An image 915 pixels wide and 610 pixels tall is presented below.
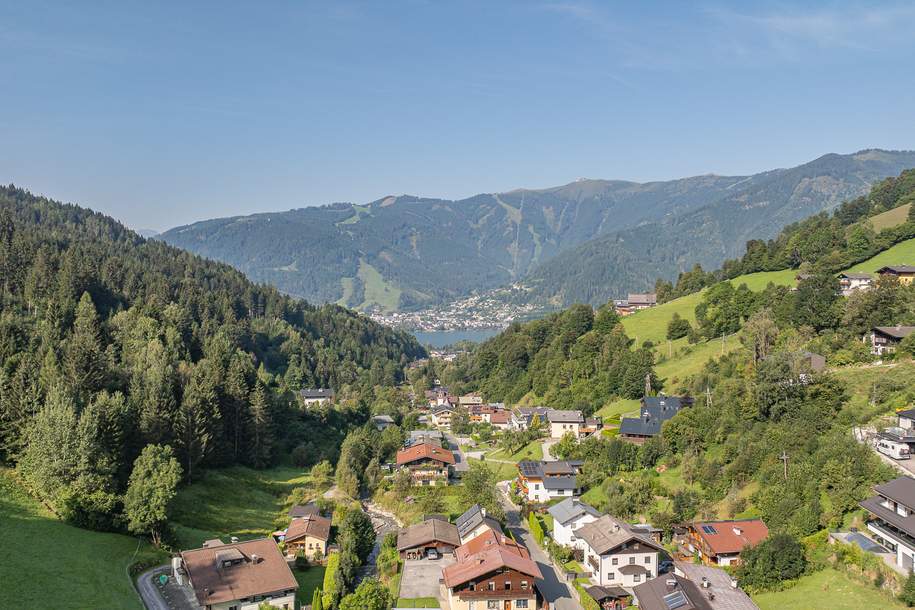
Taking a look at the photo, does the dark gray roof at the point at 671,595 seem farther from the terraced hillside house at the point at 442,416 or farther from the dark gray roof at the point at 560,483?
the terraced hillside house at the point at 442,416

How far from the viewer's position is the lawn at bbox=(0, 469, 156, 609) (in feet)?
92.6

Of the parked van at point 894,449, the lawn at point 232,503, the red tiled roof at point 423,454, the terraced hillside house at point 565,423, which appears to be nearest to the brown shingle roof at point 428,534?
the lawn at point 232,503

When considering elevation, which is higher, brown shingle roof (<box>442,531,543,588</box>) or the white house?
brown shingle roof (<box>442,531,543,588</box>)

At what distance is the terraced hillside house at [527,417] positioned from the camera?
7519cm

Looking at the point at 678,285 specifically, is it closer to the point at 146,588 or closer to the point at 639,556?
the point at 639,556

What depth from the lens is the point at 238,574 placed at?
109ft

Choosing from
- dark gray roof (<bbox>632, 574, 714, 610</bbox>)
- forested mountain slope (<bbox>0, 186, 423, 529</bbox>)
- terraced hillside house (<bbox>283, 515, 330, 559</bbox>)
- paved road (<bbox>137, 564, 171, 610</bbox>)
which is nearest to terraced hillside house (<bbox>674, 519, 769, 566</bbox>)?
dark gray roof (<bbox>632, 574, 714, 610</bbox>)


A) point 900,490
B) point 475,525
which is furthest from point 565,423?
point 900,490

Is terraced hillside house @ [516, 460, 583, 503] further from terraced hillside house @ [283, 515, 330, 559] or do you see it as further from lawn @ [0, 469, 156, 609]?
lawn @ [0, 469, 156, 609]

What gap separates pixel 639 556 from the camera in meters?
37.7

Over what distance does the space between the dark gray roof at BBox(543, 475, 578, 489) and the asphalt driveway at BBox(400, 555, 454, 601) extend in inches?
554

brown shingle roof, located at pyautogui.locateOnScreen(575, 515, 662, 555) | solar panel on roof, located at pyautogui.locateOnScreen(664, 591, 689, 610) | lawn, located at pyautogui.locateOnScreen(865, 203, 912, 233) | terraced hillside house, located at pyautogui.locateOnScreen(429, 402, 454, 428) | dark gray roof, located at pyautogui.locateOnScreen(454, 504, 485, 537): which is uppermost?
lawn, located at pyautogui.locateOnScreen(865, 203, 912, 233)

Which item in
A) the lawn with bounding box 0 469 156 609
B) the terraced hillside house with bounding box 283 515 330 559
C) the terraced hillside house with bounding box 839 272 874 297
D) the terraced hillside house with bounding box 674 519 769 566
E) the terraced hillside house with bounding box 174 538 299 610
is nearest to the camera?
the lawn with bounding box 0 469 156 609

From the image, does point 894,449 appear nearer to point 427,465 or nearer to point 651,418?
point 651,418
